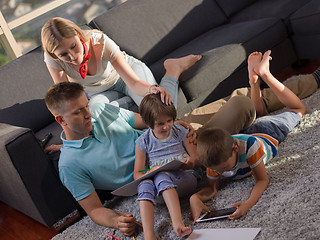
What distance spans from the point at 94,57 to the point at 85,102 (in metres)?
0.46

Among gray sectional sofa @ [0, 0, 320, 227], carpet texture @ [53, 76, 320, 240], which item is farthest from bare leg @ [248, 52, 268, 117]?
gray sectional sofa @ [0, 0, 320, 227]

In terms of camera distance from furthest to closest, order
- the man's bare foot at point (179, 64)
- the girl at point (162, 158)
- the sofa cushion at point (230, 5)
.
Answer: the sofa cushion at point (230, 5), the man's bare foot at point (179, 64), the girl at point (162, 158)

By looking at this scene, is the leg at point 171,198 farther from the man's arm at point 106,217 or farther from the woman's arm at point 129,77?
the woman's arm at point 129,77

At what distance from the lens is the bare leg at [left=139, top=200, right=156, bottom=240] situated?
1.56 metres

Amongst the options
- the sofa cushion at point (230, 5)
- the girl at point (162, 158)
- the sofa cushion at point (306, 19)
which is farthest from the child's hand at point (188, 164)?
the sofa cushion at point (230, 5)

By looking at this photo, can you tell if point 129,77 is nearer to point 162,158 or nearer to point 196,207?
point 162,158

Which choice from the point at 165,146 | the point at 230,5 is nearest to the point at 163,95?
the point at 165,146

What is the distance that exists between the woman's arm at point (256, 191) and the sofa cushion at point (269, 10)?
1.44m

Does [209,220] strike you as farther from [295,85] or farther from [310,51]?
[310,51]

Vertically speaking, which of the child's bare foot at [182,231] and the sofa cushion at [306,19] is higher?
the sofa cushion at [306,19]

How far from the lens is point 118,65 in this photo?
2.16 metres

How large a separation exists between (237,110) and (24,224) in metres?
1.34

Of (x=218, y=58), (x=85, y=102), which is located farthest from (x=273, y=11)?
(x=85, y=102)

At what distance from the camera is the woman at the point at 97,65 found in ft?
6.34
